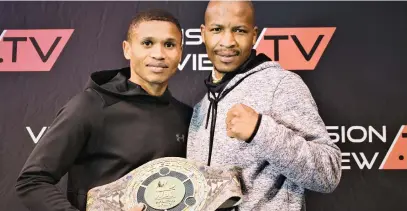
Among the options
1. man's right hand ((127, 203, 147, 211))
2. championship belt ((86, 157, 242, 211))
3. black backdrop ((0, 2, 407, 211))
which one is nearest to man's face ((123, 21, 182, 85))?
championship belt ((86, 157, 242, 211))

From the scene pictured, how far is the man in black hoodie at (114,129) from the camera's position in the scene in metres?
1.20

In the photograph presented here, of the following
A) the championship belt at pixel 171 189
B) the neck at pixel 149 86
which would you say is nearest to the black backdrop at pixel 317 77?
the neck at pixel 149 86

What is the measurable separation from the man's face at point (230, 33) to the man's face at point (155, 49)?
11 cm

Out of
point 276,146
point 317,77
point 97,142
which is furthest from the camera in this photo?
point 317,77

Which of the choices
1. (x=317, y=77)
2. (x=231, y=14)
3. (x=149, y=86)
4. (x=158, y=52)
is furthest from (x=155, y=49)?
(x=317, y=77)

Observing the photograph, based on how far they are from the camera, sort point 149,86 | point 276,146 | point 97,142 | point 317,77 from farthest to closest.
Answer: point 317,77 → point 149,86 → point 97,142 → point 276,146

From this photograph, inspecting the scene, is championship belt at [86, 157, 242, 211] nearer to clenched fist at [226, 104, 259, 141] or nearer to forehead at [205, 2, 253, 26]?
clenched fist at [226, 104, 259, 141]

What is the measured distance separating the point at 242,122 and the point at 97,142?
42 cm

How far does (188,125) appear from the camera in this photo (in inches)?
58.8

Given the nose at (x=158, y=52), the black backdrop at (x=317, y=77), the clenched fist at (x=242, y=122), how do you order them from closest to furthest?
the clenched fist at (x=242, y=122) → the nose at (x=158, y=52) → the black backdrop at (x=317, y=77)

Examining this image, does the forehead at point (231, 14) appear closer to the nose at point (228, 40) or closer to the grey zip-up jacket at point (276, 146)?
the nose at point (228, 40)

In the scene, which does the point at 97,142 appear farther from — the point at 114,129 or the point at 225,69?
the point at 225,69

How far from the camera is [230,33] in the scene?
4.49ft

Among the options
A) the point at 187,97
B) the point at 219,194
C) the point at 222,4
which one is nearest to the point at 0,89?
the point at 187,97
